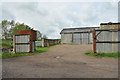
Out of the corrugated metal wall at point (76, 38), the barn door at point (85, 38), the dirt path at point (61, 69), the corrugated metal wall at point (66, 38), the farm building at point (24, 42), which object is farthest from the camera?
the corrugated metal wall at point (66, 38)

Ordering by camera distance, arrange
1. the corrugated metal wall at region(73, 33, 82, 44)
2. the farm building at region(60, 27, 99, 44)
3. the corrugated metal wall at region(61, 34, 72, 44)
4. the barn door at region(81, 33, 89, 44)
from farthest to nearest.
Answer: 1. the corrugated metal wall at region(61, 34, 72, 44)
2. the corrugated metal wall at region(73, 33, 82, 44)
3. the barn door at region(81, 33, 89, 44)
4. the farm building at region(60, 27, 99, 44)

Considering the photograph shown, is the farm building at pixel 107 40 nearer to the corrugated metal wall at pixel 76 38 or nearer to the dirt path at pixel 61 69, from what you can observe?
the dirt path at pixel 61 69

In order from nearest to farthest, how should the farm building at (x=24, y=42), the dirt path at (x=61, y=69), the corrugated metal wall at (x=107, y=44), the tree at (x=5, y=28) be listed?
the dirt path at (x=61, y=69) < the corrugated metal wall at (x=107, y=44) < the farm building at (x=24, y=42) < the tree at (x=5, y=28)

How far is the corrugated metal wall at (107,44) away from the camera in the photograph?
8.64 m

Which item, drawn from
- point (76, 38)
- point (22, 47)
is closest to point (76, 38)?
point (76, 38)

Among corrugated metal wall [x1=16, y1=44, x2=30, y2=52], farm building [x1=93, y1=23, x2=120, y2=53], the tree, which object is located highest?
the tree

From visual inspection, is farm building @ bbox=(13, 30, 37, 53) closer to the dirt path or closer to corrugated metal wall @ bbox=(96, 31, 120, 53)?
the dirt path

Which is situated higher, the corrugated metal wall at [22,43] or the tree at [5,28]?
the tree at [5,28]

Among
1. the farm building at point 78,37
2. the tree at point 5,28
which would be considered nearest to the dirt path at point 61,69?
the farm building at point 78,37

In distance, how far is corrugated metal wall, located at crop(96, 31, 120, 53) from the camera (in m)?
8.64

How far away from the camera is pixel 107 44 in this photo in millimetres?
8820

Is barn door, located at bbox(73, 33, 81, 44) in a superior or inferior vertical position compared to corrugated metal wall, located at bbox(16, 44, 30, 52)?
superior

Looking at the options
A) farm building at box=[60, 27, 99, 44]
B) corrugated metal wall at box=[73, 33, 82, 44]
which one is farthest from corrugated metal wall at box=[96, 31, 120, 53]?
corrugated metal wall at box=[73, 33, 82, 44]

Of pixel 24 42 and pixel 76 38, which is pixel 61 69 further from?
pixel 76 38
